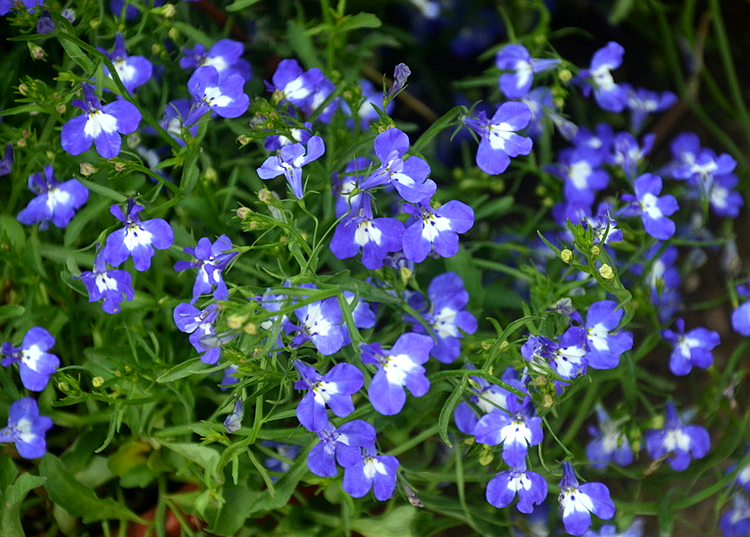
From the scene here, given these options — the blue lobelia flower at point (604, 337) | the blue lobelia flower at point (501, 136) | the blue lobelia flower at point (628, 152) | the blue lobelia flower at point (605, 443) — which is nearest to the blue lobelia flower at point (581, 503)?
the blue lobelia flower at point (604, 337)

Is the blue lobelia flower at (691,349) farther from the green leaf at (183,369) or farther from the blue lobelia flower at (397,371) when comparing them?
the green leaf at (183,369)

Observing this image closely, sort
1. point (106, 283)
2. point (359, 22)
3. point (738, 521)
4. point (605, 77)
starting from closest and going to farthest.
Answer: point (106, 283)
point (359, 22)
point (605, 77)
point (738, 521)

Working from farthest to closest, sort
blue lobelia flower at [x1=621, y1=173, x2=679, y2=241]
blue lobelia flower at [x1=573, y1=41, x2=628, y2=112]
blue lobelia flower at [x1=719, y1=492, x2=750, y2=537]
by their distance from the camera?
blue lobelia flower at [x1=719, y1=492, x2=750, y2=537]
blue lobelia flower at [x1=573, y1=41, x2=628, y2=112]
blue lobelia flower at [x1=621, y1=173, x2=679, y2=241]

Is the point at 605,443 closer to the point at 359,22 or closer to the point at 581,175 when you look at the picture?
the point at 581,175

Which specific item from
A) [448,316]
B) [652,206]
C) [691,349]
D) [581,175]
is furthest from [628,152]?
[448,316]

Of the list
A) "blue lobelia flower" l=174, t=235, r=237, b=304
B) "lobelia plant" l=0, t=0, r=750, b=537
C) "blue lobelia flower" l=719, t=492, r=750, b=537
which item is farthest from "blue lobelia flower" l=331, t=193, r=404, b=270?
"blue lobelia flower" l=719, t=492, r=750, b=537

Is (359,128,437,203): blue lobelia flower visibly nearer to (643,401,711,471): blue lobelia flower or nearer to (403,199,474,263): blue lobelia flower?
(403,199,474,263): blue lobelia flower
